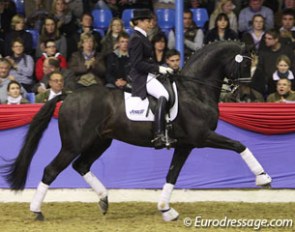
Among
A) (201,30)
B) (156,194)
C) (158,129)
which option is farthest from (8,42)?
(158,129)

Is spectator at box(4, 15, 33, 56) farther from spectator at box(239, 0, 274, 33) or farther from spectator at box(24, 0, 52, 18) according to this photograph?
spectator at box(239, 0, 274, 33)

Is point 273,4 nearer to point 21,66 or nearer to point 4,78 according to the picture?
point 21,66

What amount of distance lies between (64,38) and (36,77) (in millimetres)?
962

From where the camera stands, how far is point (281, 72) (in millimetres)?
14258

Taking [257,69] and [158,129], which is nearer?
[158,129]

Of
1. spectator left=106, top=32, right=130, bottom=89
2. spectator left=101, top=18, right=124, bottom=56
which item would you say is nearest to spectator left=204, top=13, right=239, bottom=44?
spectator left=101, top=18, right=124, bottom=56

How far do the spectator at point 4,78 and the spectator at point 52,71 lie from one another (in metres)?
0.35

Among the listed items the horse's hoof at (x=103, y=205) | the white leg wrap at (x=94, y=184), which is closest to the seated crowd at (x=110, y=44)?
the white leg wrap at (x=94, y=184)

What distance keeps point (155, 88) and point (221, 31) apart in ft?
13.9

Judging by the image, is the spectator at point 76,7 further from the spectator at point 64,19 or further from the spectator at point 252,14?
→ the spectator at point 252,14

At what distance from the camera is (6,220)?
462 inches

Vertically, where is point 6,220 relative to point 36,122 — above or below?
below

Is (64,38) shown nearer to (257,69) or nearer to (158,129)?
(257,69)

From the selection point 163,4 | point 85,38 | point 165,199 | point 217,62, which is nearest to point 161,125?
point 165,199
